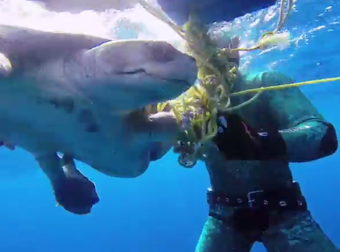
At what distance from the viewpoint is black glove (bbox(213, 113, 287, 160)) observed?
3443mm

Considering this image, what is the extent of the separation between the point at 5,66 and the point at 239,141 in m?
2.08

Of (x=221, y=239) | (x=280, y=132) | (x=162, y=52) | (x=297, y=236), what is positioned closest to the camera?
(x=162, y=52)

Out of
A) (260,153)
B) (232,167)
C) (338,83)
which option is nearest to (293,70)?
(338,83)

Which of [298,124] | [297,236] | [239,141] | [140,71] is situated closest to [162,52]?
[140,71]

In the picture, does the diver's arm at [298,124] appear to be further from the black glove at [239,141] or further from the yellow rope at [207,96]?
the yellow rope at [207,96]

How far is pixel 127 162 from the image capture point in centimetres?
427

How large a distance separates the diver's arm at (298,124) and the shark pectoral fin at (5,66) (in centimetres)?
251

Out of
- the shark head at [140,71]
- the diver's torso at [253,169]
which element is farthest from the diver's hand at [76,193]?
the shark head at [140,71]

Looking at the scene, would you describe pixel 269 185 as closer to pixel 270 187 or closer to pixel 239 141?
pixel 270 187

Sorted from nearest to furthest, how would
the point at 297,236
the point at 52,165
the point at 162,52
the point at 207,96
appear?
the point at 162,52, the point at 207,96, the point at 297,236, the point at 52,165

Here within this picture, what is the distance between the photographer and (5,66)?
9.93 feet

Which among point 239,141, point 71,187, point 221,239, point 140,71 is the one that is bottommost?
point 221,239

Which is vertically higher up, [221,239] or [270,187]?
[270,187]

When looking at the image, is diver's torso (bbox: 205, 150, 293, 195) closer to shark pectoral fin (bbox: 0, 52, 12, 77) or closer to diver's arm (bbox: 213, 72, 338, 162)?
diver's arm (bbox: 213, 72, 338, 162)
